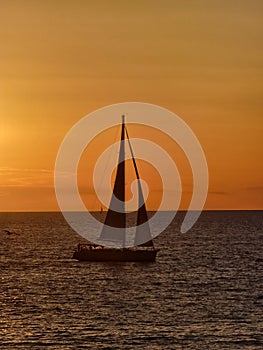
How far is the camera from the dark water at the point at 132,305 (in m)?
76.9

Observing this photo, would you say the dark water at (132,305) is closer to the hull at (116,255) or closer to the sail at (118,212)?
the hull at (116,255)

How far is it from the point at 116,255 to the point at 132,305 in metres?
39.4

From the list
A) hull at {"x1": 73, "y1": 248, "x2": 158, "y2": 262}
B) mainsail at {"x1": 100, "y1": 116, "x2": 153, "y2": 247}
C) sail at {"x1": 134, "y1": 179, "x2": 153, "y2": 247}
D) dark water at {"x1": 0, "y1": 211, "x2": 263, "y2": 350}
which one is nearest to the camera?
dark water at {"x1": 0, "y1": 211, "x2": 263, "y2": 350}

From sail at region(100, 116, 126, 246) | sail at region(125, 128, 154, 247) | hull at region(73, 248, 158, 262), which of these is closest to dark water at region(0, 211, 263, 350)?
hull at region(73, 248, 158, 262)

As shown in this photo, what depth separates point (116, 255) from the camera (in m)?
138

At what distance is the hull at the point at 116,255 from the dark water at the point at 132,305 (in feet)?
5.19

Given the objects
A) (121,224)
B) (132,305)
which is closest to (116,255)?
(121,224)

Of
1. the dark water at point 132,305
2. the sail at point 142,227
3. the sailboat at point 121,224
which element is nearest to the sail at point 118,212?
the sailboat at point 121,224

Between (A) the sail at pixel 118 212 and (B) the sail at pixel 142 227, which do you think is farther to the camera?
(B) the sail at pixel 142 227

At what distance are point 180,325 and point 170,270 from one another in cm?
5778

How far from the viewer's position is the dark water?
76938 millimetres

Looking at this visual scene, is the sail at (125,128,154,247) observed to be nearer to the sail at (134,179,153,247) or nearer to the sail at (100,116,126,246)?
the sail at (134,179,153,247)

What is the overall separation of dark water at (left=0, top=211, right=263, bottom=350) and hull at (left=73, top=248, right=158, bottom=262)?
1.58 meters

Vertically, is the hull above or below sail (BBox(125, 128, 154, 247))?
below
